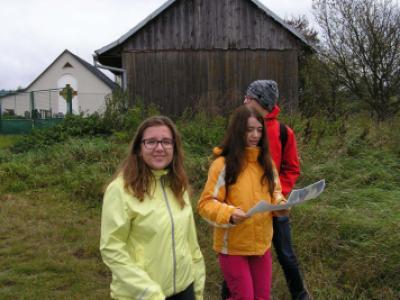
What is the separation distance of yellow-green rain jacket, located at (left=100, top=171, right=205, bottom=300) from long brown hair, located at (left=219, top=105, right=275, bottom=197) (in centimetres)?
57

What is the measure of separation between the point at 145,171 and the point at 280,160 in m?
1.40

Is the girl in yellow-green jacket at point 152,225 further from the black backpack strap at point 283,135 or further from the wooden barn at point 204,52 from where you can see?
the wooden barn at point 204,52

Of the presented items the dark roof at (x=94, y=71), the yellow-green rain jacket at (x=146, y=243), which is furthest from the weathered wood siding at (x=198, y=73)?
the dark roof at (x=94, y=71)

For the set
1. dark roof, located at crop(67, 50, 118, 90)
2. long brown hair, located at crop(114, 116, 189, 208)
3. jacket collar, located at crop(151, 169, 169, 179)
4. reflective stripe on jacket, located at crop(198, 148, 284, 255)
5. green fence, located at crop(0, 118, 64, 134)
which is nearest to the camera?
long brown hair, located at crop(114, 116, 189, 208)

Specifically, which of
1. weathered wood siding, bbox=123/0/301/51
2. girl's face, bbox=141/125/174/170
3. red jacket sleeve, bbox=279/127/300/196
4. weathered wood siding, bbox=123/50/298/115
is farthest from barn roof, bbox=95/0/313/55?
girl's face, bbox=141/125/174/170

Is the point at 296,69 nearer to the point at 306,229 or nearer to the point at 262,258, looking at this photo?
the point at 306,229

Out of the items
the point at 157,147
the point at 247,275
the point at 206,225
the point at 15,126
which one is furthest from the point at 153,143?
the point at 15,126

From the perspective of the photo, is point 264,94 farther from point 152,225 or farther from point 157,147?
point 152,225

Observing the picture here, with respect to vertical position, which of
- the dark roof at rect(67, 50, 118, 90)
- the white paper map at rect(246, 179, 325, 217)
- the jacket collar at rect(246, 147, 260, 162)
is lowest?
the white paper map at rect(246, 179, 325, 217)

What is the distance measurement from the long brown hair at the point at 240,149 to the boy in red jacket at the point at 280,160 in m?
0.37

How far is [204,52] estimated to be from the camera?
46.2 feet

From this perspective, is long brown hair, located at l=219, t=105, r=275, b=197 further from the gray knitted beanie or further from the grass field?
the grass field

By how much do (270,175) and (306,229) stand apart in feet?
5.46

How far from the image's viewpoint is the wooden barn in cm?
1390
